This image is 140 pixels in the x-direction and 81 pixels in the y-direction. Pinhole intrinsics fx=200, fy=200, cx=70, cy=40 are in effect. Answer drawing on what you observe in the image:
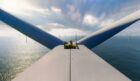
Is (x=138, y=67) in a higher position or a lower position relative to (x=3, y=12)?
higher

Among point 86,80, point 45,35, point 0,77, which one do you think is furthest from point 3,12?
point 0,77

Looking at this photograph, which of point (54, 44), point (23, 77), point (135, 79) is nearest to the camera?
point (23, 77)

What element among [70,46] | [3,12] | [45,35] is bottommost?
[70,46]

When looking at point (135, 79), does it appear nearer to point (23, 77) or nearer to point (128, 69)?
point (128, 69)

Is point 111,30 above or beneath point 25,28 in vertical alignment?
beneath

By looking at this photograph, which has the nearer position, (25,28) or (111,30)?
(25,28)

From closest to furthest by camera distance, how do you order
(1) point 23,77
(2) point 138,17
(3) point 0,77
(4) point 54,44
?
1. (1) point 23,77
2. (2) point 138,17
3. (4) point 54,44
4. (3) point 0,77

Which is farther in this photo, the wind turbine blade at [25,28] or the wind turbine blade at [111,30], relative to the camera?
the wind turbine blade at [25,28]

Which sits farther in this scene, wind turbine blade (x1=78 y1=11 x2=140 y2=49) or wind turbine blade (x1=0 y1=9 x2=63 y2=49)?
wind turbine blade (x1=0 y1=9 x2=63 y2=49)
